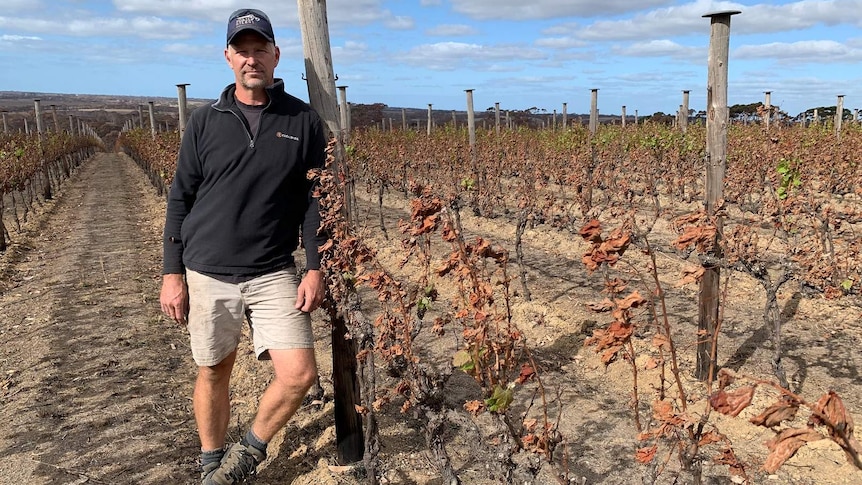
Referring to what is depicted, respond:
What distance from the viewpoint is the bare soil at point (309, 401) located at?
9.54ft

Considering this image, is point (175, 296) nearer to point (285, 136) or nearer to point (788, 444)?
point (285, 136)

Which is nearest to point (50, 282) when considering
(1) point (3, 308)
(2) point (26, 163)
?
(1) point (3, 308)

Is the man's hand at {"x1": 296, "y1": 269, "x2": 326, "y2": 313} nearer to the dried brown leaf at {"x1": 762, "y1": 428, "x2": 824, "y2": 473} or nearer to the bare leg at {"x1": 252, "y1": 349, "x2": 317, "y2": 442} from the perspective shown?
the bare leg at {"x1": 252, "y1": 349, "x2": 317, "y2": 442}

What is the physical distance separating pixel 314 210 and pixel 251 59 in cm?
63

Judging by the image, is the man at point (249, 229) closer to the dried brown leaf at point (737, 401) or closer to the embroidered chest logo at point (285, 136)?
the embroidered chest logo at point (285, 136)

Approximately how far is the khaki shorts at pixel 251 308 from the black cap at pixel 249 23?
0.94 metres

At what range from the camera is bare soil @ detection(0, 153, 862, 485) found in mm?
2908

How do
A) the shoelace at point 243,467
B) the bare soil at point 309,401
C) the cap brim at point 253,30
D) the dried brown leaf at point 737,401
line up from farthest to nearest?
the bare soil at point 309,401 < the shoelace at point 243,467 < the cap brim at point 253,30 < the dried brown leaf at point 737,401

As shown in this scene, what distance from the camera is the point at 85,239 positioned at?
8945mm

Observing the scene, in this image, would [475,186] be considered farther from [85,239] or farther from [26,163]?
[26,163]

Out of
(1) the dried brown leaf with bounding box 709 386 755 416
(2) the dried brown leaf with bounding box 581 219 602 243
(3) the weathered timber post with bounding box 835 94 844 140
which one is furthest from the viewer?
(3) the weathered timber post with bounding box 835 94 844 140

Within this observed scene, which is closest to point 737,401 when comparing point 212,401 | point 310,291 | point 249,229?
point 310,291

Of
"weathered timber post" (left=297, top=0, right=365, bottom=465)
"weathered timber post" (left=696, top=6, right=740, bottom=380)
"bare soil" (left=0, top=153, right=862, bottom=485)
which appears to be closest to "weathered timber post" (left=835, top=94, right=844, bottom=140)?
"bare soil" (left=0, top=153, right=862, bottom=485)

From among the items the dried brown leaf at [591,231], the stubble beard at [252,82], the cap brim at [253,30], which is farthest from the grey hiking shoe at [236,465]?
the dried brown leaf at [591,231]
